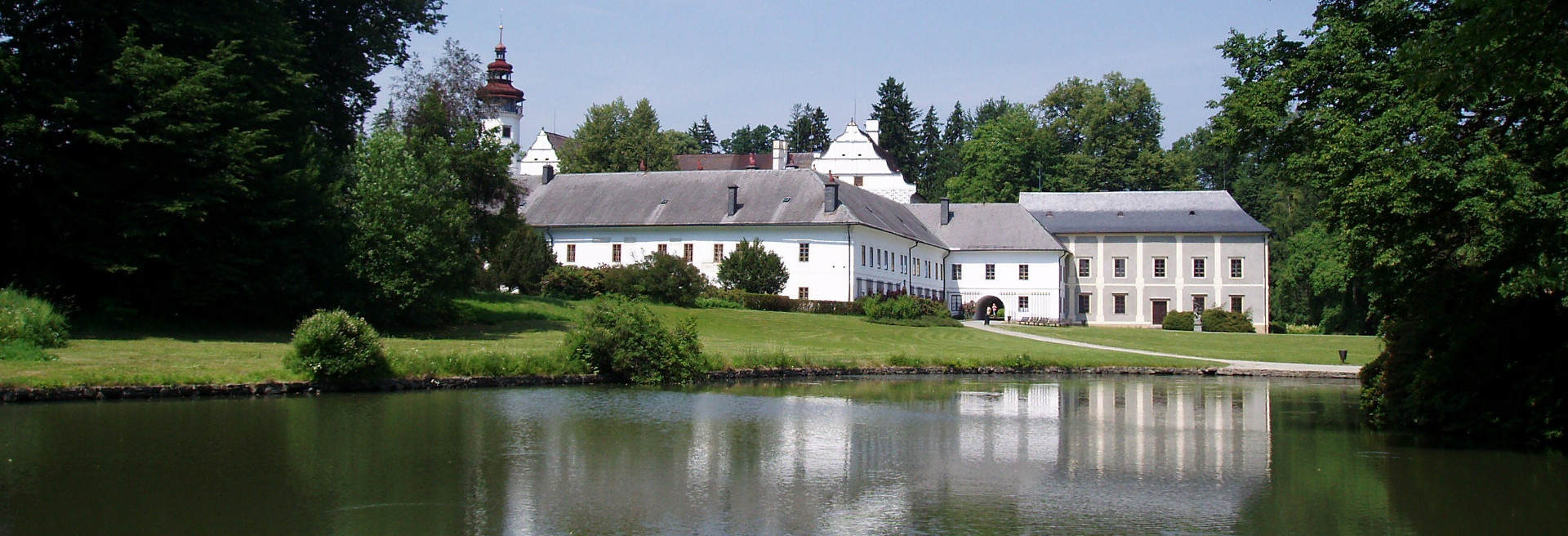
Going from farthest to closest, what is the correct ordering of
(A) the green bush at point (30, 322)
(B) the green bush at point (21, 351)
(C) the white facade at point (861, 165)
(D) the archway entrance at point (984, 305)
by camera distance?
(C) the white facade at point (861, 165), (D) the archway entrance at point (984, 305), (A) the green bush at point (30, 322), (B) the green bush at point (21, 351)

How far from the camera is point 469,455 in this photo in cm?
1386

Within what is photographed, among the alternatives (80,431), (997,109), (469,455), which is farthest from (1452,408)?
(997,109)

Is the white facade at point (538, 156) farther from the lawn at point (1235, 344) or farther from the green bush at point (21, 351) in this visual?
the green bush at point (21, 351)

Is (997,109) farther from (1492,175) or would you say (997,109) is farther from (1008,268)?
(1492,175)

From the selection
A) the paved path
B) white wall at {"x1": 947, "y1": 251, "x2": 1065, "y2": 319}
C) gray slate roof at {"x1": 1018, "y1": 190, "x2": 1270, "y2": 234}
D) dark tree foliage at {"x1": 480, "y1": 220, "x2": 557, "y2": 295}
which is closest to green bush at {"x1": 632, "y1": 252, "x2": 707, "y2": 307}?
dark tree foliage at {"x1": 480, "y1": 220, "x2": 557, "y2": 295}

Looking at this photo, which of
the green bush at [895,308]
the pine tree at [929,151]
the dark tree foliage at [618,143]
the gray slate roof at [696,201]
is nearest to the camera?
the green bush at [895,308]

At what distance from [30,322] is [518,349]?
939 cm

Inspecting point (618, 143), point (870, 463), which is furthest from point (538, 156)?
point (870, 463)

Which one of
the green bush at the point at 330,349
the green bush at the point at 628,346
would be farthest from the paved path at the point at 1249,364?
the green bush at the point at 330,349

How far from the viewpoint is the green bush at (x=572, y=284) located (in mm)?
46638

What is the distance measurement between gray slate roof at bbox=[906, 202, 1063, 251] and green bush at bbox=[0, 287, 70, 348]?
154 ft

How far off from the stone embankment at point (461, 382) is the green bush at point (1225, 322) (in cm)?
2274

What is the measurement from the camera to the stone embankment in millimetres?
18422

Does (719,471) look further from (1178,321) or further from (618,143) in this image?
(618,143)
